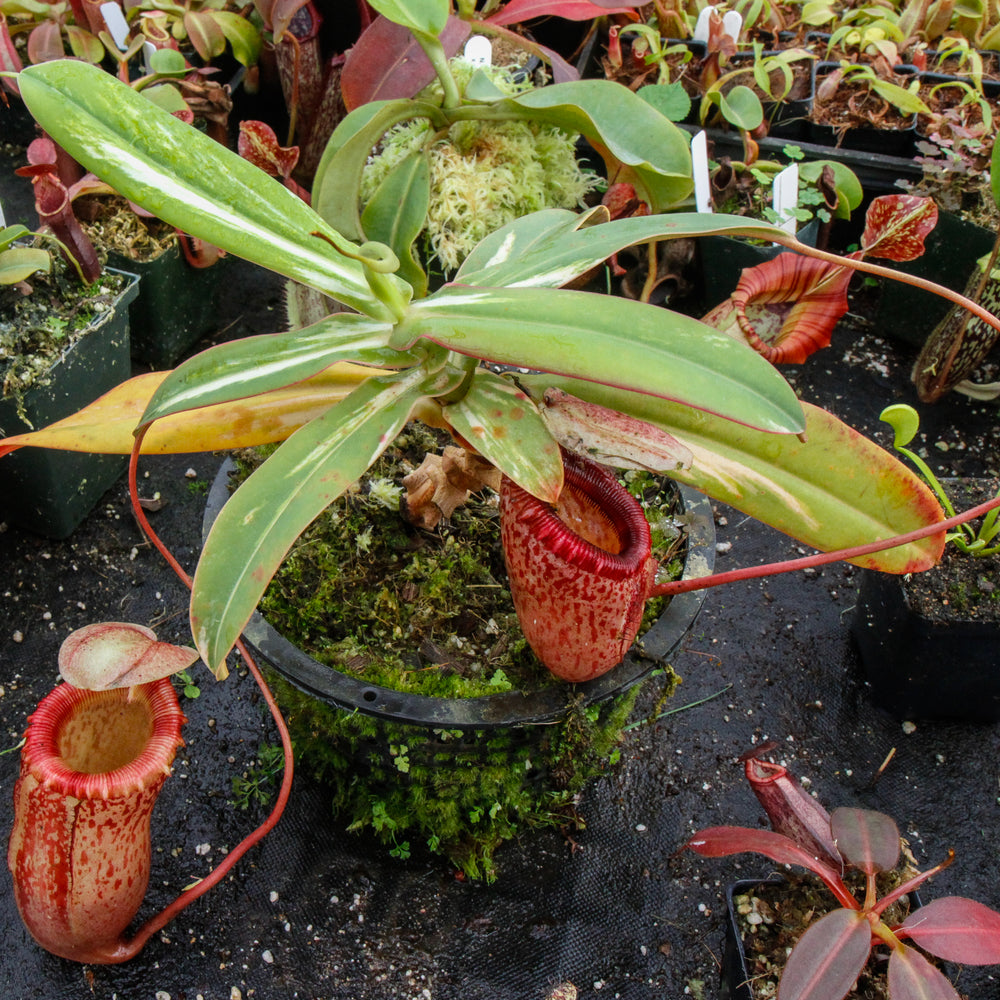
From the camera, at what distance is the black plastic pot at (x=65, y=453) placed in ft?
5.36

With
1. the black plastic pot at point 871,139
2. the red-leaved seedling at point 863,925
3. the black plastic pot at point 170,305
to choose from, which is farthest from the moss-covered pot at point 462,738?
the black plastic pot at point 871,139

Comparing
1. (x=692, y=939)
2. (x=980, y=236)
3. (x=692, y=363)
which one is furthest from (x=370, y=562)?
(x=980, y=236)

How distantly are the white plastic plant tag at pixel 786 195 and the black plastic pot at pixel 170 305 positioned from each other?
4.44 feet

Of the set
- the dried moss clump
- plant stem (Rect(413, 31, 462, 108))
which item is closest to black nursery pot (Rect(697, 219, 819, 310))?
the dried moss clump

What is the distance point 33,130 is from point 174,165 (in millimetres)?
2232

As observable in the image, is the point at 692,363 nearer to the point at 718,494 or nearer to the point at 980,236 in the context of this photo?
the point at 718,494

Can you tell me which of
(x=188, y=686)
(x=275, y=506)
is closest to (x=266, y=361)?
(x=275, y=506)

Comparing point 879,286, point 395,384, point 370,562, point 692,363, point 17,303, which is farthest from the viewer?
point 879,286

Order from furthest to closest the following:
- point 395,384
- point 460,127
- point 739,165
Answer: point 739,165, point 460,127, point 395,384

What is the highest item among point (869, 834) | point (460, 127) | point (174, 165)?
point (174, 165)

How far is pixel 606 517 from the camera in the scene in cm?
105

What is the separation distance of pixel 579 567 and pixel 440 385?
259 millimetres

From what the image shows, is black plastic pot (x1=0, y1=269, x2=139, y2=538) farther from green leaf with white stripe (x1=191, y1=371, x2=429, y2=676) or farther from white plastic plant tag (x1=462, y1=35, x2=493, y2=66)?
green leaf with white stripe (x1=191, y1=371, x2=429, y2=676)

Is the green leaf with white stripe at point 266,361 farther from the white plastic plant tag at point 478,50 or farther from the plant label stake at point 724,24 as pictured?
the plant label stake at point 724,24
